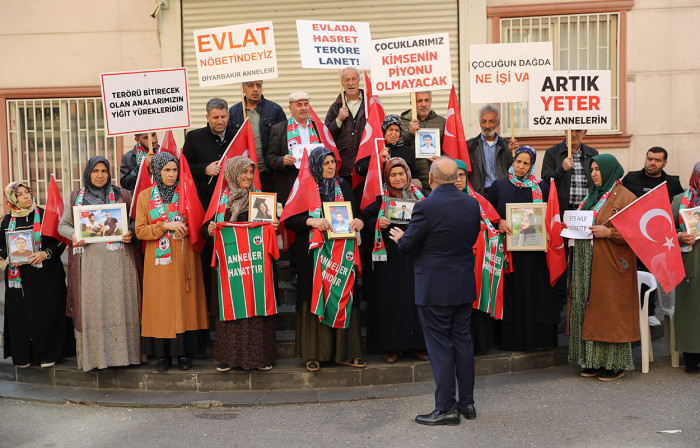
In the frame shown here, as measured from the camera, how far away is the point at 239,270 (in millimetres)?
7000

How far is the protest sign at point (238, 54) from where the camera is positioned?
800 centimetres

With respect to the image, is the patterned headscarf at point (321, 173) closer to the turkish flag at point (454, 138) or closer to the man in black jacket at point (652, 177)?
the turkish flag at point (454, 138)

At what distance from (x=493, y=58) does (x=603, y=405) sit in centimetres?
395

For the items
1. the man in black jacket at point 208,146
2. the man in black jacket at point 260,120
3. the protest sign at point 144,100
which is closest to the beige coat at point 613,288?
the man in black jacket at point 260,120

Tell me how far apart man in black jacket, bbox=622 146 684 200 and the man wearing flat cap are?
437 centimetres

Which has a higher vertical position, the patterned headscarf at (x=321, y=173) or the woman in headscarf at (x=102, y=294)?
the patterned headscarf at (x=321, y=173)

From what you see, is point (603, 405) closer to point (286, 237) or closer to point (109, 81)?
point (286, 237)

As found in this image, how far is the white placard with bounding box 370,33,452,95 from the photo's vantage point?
7871mm

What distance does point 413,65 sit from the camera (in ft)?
25.9

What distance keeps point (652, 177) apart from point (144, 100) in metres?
6.26

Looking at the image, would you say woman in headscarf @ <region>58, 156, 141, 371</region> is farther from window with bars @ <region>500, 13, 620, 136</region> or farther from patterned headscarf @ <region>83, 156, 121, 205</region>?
window with bars @ <region>500, 13, 620, 136</region>

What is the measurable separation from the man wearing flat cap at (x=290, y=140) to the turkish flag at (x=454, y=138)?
1.35 meters

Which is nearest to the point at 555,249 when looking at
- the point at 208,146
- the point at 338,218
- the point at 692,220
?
the point at 692,220

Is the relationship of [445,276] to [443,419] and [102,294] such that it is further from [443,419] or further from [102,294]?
[102,294]
